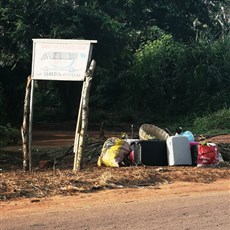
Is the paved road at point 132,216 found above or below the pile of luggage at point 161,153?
below

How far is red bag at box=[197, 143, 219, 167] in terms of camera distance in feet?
29.5

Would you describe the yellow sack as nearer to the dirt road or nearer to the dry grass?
the dry grass

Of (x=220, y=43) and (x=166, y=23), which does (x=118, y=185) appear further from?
(x=166, y=23)

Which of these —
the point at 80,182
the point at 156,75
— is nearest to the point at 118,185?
the point at 80,182

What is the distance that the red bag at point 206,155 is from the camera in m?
9.00

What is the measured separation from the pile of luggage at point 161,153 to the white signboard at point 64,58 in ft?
5.40

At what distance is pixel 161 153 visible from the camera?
936 cm

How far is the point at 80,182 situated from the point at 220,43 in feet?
73.9

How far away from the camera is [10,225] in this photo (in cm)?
513

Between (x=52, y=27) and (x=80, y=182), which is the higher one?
(x=52, y=27)

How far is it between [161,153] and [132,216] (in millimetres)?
3846

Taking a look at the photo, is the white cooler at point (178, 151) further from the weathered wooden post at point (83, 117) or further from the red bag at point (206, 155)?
the weathered wooden post at point (83, 117)

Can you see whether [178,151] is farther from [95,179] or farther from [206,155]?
[95,179]

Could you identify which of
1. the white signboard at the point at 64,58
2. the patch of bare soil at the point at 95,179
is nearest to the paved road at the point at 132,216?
the patch of bare soil at the point at 95,179
